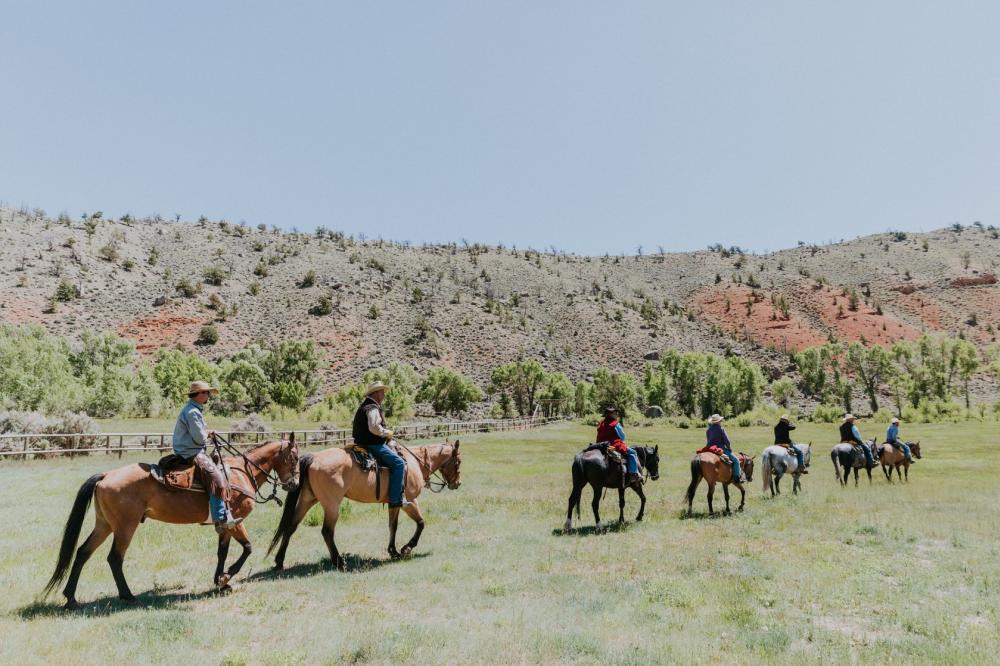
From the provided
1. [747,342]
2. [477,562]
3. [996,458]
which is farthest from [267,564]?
[747,342]

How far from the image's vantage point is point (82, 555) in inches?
309

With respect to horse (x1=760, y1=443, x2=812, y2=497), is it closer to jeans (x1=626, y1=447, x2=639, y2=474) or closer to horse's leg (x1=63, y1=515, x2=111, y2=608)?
jeans (x1=626, y1=447, x2=639, y2=474)

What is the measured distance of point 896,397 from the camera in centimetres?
7231

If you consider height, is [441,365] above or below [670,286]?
below

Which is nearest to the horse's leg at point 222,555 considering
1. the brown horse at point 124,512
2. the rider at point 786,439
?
the brown horse at point 124,512

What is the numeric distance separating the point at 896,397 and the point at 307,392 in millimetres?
69670

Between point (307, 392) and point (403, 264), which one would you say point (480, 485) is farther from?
point (403, 264)

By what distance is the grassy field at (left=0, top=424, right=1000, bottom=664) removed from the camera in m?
6.34

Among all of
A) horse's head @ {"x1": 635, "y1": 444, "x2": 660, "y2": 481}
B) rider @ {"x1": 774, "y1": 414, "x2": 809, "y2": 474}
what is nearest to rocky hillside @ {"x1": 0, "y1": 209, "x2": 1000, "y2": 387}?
rider @ {"x1": 774, "y1": 414, "x2": 809, "y2": 474}

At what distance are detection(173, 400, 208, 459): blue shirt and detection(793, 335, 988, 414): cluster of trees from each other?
76366 millimetres

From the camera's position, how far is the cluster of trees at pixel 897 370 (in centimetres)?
7019

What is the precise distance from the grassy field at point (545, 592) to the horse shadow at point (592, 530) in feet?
0.50

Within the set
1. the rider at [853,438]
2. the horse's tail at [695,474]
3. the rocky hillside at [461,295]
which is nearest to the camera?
the horse's tail at [695,474]

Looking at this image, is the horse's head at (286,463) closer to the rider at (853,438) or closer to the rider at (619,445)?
the rider at (619,445)
